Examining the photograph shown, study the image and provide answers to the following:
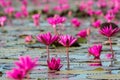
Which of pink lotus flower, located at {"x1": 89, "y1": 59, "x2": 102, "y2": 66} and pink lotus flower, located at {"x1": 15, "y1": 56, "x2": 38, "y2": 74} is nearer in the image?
pink lotus flower, located at {"x1": 15, "y1": 56, "x2": 38, "y2": 74}

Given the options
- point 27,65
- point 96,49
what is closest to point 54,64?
point 96,49

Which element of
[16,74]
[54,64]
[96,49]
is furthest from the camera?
[96,49]

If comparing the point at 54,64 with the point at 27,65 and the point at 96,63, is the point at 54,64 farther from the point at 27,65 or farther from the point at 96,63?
the point at 27,65

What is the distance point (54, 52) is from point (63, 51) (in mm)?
156

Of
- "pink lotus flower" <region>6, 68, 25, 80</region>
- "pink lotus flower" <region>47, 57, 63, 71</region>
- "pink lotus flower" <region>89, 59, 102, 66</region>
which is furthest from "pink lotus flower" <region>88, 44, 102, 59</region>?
"pink lotus flower" <region>6, 68, 25, 80</region>

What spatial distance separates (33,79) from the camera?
3898 millimetres

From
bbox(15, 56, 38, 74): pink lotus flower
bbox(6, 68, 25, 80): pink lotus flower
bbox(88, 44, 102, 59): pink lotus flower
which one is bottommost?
bbox(6, 68, 25, 80): pink lotus flower

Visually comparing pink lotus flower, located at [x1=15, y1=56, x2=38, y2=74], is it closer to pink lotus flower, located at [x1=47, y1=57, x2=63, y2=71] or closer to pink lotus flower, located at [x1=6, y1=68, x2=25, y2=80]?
pink lotus flower, located at [x1=6, y1=68, x2=25, y2=80]

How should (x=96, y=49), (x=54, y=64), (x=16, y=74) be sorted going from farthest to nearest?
(x=96, y=49), (x=54, y=64), (x=16, y=74)

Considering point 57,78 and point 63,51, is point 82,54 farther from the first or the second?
point 57,78

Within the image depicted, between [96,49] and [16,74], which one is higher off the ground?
[96,49]

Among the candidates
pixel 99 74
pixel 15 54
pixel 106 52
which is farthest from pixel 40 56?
pixel 99 74

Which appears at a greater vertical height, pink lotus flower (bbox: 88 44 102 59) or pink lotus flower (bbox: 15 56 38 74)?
pink lotus flower (bbox: 88 44 102 59)

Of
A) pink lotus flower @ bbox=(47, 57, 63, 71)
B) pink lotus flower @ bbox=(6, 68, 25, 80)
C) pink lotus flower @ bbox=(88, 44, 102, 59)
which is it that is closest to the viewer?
pink lotus flower @ bbox=(6, 68, 25, 80)
